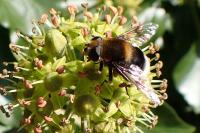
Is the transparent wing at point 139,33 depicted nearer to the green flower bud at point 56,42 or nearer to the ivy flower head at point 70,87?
the ivy flower head at point 70,87

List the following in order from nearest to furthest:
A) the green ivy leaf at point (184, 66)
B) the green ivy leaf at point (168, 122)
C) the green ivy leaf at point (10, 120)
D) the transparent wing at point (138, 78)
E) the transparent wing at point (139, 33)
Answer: the transparent wing at point (138, 78) → the transparent wing at point (139, 33) → the green ivy leaf at point (10, 120) → the green ivy leaf at point (168, 122) → the green ivy leaf at point (184, 66)

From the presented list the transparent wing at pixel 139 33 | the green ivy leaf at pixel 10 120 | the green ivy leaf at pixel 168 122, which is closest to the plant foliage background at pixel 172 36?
the green ivy leaf at pixel 168 122

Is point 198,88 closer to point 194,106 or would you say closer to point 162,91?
point 194,106

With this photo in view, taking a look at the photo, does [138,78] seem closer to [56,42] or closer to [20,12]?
[56,42]

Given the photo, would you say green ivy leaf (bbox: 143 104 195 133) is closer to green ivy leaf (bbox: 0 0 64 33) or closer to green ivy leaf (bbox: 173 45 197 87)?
green ivy leaf (bbox: 173 45 197 87)

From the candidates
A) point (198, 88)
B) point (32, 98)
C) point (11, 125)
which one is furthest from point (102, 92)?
point (198, 88)

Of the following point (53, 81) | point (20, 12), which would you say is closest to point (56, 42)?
point (53, 81)

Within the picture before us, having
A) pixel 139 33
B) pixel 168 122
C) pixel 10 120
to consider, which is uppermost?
pixel 139 33

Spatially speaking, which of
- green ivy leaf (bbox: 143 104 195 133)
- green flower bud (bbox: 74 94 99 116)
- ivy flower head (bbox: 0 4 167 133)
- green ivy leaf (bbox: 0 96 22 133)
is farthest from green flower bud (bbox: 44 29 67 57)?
green ivy leaf (bbox: 143 104 195 133)
